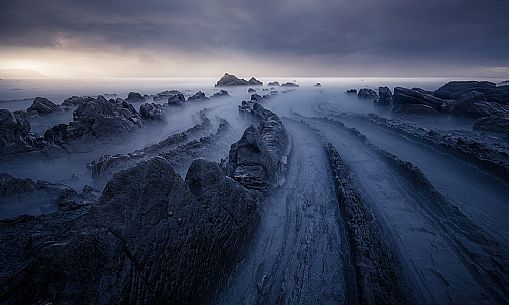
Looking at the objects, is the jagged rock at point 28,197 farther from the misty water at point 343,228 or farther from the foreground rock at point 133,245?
the foreground rock at point 133,245

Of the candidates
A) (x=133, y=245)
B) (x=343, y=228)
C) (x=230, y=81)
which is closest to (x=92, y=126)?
(x=133, y=245)

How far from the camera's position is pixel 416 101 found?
127 feet

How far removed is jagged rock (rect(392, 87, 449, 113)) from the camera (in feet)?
119

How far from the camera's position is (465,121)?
97.0 feet

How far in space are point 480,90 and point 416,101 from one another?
53.6 feet

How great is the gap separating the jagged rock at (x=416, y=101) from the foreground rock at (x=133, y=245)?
129ft

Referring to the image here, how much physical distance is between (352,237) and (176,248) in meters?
5.79

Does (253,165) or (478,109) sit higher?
(478,109)

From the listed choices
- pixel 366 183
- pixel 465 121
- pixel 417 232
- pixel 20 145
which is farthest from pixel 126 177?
pixel 465 121

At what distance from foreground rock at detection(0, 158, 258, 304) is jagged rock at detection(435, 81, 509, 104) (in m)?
50.3

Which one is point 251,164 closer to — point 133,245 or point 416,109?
point 133,245

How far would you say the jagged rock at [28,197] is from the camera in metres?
9.27

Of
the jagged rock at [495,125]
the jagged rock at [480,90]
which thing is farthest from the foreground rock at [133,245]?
the jagged rock at [480,90]

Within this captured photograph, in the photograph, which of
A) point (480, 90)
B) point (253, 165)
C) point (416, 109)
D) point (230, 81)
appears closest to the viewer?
point (253, 165)
